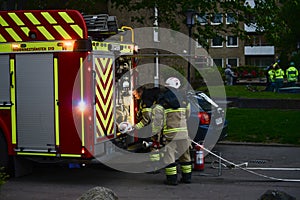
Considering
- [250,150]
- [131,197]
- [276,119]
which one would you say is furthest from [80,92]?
[276,119]

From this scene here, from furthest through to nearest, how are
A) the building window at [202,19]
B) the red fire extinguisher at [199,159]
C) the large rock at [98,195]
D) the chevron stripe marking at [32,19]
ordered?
the building window at [202,19] < the red fire extinguisher at [199,159] < the chevron stripe marking at [32,19] < the large rock at [98,195]

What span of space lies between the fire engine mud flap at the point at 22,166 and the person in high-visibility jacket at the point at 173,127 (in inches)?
94.8

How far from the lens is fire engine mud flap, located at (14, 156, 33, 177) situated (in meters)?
10.8

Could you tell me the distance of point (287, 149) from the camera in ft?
47.8

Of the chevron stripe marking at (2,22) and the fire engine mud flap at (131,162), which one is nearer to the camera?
the chevron stripe marking at (2,22)

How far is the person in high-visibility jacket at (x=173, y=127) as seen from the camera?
10484mm

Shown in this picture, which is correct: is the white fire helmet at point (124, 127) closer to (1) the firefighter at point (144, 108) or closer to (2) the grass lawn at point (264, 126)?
(1) the firefighter at point (144, 108)

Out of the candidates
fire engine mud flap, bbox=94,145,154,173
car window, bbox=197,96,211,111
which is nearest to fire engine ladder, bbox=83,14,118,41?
fire engine mud flap, bbox=94,145,154,173

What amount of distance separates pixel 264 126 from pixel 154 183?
7.22 meters

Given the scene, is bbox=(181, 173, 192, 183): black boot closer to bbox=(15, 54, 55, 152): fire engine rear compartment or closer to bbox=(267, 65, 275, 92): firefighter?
bbox=(15, 54, 55, 152): fire engine rear compartment

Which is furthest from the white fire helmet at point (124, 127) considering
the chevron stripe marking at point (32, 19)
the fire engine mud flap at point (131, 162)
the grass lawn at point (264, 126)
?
the grass lawn at point (264, 126)

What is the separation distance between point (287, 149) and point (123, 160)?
445cm

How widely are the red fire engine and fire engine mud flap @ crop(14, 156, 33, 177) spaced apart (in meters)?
0.03

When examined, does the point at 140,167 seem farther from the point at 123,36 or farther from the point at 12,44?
the point at 12,44
